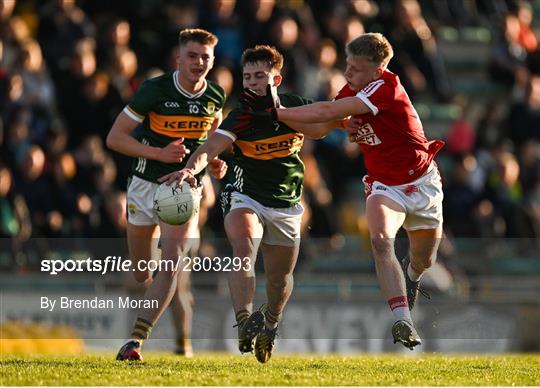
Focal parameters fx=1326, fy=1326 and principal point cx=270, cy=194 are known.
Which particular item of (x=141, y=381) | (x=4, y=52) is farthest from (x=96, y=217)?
(x=141, y=381)

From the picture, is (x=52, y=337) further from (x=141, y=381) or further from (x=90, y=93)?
(x=141, y=381)

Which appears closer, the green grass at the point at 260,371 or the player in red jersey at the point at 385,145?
the green grass at the point at 260,371

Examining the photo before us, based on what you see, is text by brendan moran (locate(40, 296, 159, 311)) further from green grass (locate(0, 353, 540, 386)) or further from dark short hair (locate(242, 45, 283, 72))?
dark short hair (locate(242, 45, 283, 72))

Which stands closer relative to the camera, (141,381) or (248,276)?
(141,381)

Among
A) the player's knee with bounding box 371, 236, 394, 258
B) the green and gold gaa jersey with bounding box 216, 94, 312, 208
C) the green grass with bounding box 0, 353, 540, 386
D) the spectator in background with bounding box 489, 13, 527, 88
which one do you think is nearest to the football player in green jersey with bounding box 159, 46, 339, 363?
the green and gold gaa jersey with bounding box 216, 94, 312, 208

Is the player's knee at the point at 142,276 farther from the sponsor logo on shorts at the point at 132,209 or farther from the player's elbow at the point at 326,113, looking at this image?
the player's elbow at the point at 326,113

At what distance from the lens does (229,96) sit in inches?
703

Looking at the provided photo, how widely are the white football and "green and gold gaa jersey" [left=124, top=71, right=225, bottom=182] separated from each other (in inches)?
26.5

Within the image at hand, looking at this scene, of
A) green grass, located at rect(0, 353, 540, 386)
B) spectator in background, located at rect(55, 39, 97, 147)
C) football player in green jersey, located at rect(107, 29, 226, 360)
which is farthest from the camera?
spectator in background, located at rect(55, 39, 97, 147)

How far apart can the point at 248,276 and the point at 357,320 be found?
208 inches

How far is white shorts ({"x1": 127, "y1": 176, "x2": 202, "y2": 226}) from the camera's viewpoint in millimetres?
11594

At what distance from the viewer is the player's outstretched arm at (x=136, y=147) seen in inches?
438

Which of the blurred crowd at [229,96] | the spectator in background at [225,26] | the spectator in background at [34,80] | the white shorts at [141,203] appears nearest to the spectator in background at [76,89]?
the blurred crowd at [229,96]

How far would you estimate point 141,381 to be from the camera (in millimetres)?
9000
